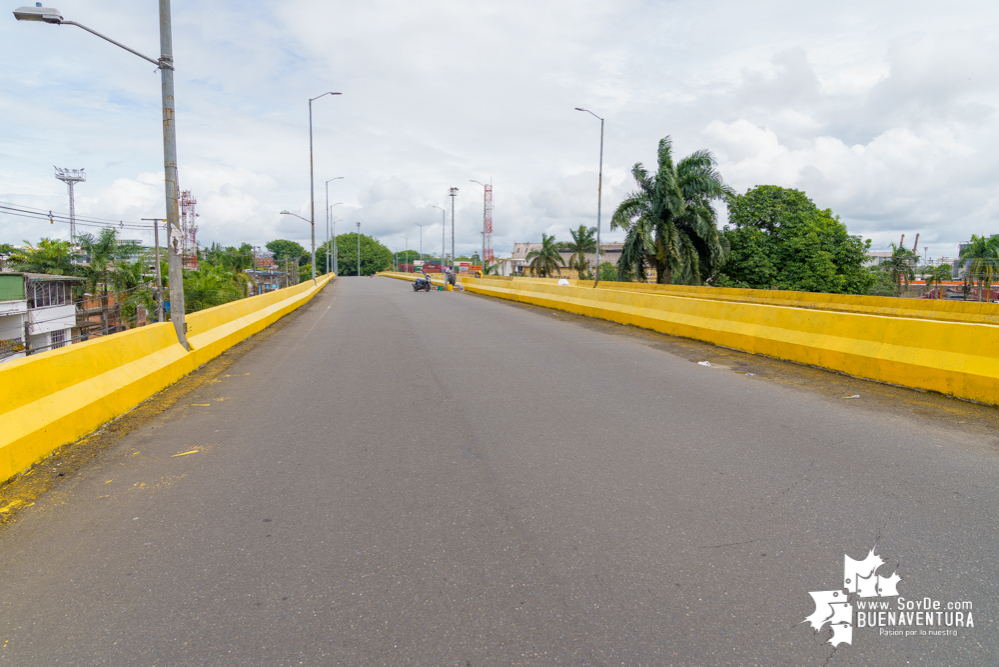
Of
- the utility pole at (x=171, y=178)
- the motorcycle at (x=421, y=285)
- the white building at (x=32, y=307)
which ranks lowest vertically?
the white building at (x=32, y=307)

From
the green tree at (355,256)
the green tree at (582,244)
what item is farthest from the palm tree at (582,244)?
the green tree at (355,256)

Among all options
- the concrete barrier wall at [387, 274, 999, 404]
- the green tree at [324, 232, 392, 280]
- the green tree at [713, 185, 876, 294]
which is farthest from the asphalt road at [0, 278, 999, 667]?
the green tree at [324, 232, 392, 280]

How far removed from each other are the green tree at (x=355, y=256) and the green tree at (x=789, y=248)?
134 meters

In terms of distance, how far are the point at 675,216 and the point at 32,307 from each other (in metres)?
36.4

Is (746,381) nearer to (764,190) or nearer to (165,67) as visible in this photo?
(165,67)

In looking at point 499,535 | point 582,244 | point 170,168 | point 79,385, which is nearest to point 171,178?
point 170,168

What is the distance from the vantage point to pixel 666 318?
14438 millimetres

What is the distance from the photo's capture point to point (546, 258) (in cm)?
7738

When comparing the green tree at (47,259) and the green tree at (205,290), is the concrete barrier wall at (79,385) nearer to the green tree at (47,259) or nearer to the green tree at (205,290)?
the green tree at (205,290)

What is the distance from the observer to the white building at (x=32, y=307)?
31.0 meters

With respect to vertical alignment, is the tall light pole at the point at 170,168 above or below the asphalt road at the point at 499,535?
above

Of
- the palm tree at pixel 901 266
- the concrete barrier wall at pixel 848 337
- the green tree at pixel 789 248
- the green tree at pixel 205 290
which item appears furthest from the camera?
the palm tree at pixel 901 266

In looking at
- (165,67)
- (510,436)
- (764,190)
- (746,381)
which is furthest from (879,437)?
(764,190)

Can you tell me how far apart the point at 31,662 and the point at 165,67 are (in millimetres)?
9124
